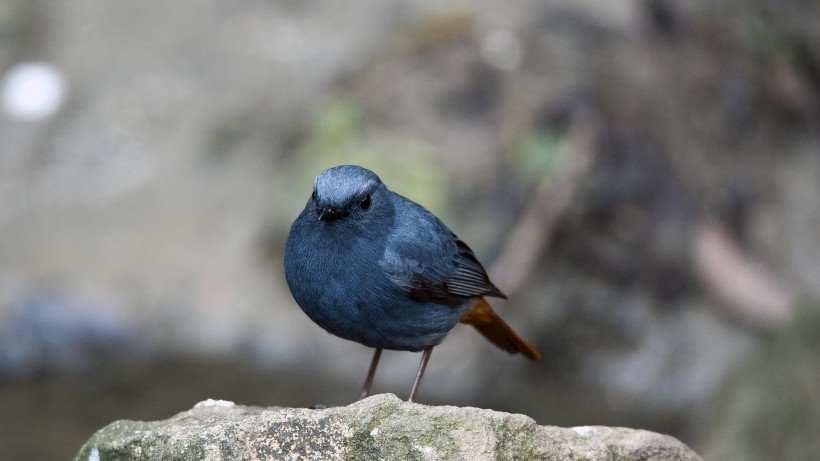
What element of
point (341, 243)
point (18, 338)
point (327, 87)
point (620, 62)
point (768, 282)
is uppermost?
point (620, 62)

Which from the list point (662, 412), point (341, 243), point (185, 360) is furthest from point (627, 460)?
point (185, 360)

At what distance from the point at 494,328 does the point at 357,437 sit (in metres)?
1.79

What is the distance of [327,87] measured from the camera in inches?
411

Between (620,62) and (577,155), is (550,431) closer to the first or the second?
(577,155)

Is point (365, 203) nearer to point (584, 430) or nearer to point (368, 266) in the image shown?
point (368, 266)

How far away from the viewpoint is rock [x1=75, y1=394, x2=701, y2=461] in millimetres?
3678

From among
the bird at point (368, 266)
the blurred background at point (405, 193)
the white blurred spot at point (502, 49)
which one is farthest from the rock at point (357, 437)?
the white blurred spot at point (502, 49)

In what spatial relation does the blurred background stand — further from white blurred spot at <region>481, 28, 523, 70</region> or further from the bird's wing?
the bird's wing

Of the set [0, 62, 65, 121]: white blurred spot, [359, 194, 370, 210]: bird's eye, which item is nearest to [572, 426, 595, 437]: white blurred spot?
[359, 194, 370, 210]: bird's eye

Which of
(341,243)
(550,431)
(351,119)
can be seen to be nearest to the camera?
(550,431)

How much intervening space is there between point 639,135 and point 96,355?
16.7 ft

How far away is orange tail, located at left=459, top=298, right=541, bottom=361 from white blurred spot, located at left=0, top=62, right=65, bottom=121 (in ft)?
22.7

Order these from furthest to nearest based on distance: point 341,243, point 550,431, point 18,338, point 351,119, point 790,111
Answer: point 790,111
point 351,119
point 18,338
point 341,243
point 550,431

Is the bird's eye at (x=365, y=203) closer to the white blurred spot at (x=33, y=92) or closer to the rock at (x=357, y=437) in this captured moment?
the rock at (x=357, y=437)
